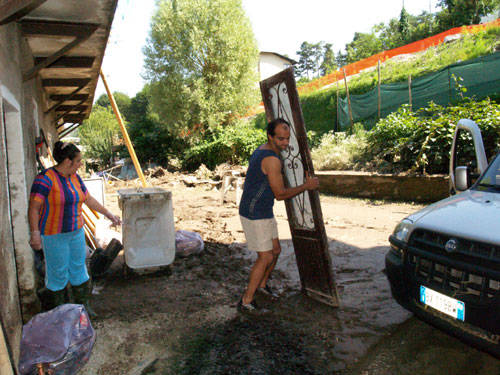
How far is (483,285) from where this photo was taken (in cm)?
220

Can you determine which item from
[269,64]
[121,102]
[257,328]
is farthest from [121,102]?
[257,328]

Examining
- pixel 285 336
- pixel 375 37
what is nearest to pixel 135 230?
pixel 285 336

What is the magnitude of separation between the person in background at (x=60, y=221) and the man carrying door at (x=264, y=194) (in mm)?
1611

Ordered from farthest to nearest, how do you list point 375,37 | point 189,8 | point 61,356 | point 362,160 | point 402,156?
point 375,37
point 189,8
point 362,160
point 402,156
point 61,356

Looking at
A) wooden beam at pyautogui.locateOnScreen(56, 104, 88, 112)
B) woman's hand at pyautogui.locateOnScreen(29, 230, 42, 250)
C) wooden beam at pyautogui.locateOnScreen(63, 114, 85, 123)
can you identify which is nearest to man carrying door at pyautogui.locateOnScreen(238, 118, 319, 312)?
woman's hand at pyautogui.locateOnScreen(29, 230, 42, 250)

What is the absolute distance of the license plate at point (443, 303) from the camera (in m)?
2.32

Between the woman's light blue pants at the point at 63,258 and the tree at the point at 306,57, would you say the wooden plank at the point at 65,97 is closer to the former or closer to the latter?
the woman's light blue pants at the point at 63,258

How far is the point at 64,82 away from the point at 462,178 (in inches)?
278

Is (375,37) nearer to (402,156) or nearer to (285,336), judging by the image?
(402,156)

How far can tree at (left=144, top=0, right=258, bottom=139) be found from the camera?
19391 millimetres

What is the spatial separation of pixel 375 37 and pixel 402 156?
47.6 meters

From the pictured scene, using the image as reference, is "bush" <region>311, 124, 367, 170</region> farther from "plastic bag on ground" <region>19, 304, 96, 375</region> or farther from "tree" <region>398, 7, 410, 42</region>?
"tree" <region>398, 7, 410, 42</region>

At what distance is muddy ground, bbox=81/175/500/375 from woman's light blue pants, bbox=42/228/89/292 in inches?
20.4

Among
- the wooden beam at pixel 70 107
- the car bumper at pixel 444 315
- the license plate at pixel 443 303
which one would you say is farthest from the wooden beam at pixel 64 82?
the license plate at pixel 443 303
